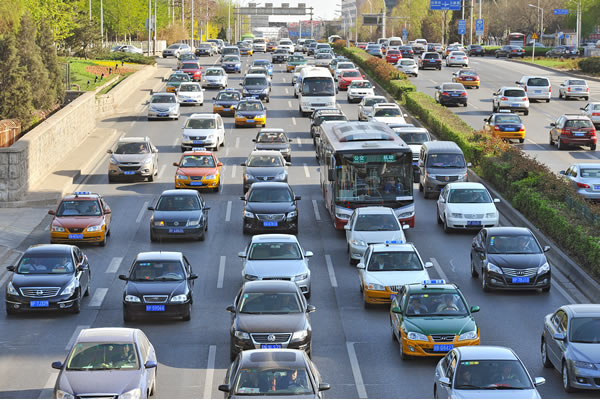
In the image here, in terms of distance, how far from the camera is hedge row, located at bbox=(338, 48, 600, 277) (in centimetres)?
2759

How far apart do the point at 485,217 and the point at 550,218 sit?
2.14 metres

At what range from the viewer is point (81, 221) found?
1192 inches

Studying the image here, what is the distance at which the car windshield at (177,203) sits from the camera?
31109mm

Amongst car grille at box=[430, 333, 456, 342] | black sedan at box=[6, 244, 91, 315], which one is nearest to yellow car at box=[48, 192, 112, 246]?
black sedan at box=[6, 244, 91, 315]

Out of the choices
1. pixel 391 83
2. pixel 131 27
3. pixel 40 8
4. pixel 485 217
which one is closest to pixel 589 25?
pixel 131 27

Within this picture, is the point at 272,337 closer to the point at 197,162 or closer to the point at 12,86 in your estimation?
the point at 197,162

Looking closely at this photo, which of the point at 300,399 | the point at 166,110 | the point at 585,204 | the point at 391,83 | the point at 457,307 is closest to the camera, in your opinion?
the point at 300,399

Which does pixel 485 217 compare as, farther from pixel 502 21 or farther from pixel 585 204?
pixel 502 21

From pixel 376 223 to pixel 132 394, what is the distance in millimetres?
13855

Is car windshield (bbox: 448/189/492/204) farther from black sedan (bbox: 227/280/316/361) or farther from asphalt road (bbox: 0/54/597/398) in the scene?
black sedan (bbox: 227/280/316/361)

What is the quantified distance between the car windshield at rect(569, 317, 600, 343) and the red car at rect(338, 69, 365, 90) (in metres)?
54.9

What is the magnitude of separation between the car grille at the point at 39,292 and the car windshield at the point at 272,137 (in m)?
21.6

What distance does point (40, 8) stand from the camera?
69.9m

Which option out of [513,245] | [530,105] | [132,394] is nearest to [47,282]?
[132,394]
